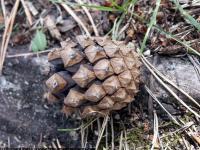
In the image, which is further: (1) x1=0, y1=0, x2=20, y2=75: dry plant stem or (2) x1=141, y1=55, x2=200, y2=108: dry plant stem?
(1) x1=0, y1=0, x2=20, y2=75: dry plant stem

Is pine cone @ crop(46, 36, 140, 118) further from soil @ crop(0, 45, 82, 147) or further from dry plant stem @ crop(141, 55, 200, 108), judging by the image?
soil @ crop(0, 45, 82, 147)

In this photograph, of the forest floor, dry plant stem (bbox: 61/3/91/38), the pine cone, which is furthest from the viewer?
dry plant stem (bbox: 61/3/91/38)

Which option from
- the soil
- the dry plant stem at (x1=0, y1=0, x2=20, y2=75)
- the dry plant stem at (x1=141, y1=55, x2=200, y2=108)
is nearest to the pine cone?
the dry plant stem at (x1=141, y1=55, x2=200, y2=108)

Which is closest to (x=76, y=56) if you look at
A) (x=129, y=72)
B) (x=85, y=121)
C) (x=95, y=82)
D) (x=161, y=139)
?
(x=95, y=82)

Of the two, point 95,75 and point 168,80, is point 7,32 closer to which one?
point 95,75

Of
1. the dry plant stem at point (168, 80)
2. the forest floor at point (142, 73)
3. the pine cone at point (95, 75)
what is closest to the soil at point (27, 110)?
the forest floor at point (142, 73)

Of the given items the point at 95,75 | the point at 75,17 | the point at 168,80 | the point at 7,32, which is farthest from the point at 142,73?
the point at 7,32

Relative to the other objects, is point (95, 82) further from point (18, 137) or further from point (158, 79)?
point (18, 137)
